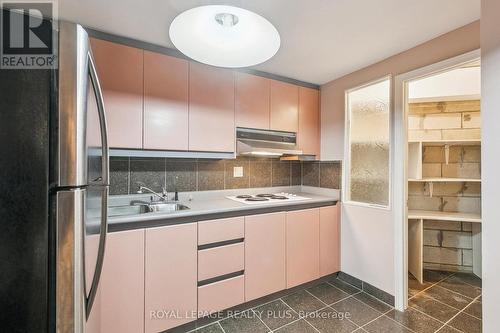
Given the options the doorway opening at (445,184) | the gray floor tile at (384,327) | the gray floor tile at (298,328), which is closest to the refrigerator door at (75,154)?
the gray floor tile at (298,328)

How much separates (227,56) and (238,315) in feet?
6.31

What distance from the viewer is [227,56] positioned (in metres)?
1.13

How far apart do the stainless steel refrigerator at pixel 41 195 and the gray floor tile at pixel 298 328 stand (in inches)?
58.6

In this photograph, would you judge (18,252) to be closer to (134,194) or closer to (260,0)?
(134,194)

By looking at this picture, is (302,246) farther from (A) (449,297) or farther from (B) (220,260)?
(A) (449,297)

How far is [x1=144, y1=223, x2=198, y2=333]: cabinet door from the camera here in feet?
4.93

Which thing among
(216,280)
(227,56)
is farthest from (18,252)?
(216,280)

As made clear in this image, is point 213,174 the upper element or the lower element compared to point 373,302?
upper

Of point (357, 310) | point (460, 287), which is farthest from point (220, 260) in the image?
point (460, 287)

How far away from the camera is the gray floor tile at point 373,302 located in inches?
75.8

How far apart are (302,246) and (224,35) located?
1906mm

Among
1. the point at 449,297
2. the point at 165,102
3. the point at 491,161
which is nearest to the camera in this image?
the point at 491,161

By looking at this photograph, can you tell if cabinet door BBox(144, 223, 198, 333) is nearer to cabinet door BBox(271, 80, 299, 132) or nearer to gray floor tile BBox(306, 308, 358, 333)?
gray floor tile BBox(306, 308, 358, 333)

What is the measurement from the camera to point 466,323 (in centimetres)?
173
